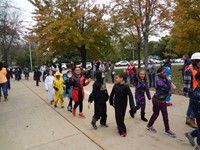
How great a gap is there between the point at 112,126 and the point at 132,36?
21.1 m

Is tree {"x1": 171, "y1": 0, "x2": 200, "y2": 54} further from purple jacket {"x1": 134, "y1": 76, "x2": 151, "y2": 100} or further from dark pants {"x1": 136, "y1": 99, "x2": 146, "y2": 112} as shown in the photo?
dark pants {"x1": 136, "y1": 99, "x2": 146, "y2": 112}

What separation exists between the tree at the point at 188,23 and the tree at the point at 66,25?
291 inches

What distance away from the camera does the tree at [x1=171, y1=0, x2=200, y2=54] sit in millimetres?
15117

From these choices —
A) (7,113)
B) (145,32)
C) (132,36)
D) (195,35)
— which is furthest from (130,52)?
(7,113)

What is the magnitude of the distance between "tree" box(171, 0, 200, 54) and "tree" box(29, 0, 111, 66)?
7.40 metres

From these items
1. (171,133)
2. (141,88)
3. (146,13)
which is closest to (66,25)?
(146,13)

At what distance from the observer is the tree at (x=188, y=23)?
1512 centimetres

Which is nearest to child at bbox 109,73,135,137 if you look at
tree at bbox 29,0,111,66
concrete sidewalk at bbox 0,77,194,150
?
concrete sidewalk at bbox 0,77,194,150

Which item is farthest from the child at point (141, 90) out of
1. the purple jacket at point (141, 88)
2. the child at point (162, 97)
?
the child at point (162, 97)

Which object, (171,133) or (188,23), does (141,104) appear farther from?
(188,23)

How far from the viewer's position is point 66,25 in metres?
18.8

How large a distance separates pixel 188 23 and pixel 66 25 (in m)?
10.6

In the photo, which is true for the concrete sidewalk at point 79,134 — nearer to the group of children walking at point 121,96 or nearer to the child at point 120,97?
the group of children walking at point 121,96

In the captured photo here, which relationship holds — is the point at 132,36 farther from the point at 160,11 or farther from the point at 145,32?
the point at 160,11
